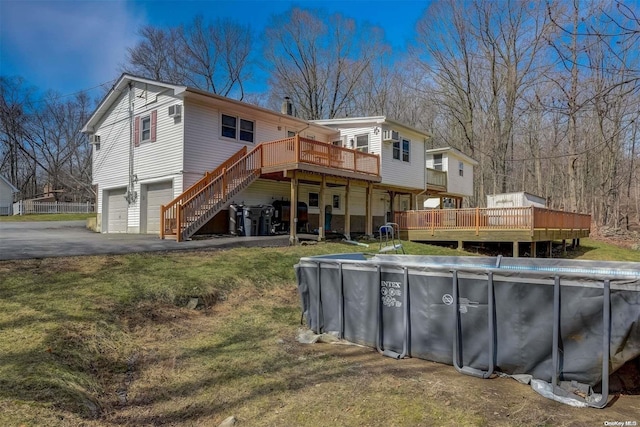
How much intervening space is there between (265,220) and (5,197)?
34774 mm

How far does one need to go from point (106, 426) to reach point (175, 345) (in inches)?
86.5

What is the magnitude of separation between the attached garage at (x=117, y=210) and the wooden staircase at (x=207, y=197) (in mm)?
5036

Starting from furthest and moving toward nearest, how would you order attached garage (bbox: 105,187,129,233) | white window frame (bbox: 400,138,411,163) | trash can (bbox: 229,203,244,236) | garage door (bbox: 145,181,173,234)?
white window frame (bbox: 400,138,411,163), attached garage (bbox: 105,187,129,233), garage door (bbox: 145,181,173,234), trash can (bbox: 229,203,244,236)

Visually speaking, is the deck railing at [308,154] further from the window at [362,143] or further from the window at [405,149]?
the window at [405,149]

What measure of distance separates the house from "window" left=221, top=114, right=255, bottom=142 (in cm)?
4

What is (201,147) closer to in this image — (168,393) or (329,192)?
(329,192)

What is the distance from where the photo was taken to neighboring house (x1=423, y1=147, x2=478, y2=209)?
80.0 ft

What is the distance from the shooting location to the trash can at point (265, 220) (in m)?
15.0

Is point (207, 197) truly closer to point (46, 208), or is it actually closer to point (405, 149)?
point (405, 149)

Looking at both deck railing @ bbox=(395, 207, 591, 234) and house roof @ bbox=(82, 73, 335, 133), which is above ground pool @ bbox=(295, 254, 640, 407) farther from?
house roof @ bbox=(82, 73, 335, 133)

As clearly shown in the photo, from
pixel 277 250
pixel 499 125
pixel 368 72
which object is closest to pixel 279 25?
pixel 368 72

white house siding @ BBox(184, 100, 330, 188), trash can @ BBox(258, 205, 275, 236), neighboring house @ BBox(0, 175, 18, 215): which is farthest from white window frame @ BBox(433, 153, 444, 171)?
neighboring house @ BBox(0, 175, 18, 215)

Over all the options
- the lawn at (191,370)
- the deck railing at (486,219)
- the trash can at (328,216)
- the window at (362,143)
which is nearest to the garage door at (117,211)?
the trash can at (328,216)

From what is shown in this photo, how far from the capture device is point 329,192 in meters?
19.6
